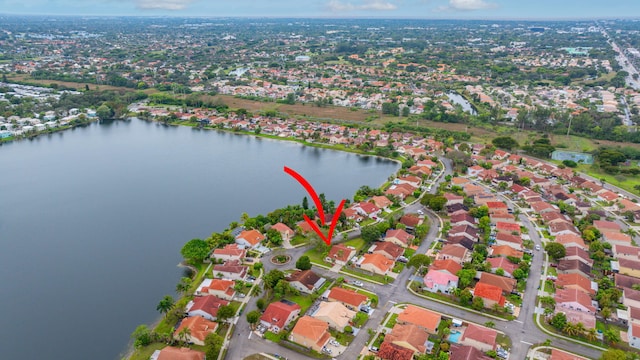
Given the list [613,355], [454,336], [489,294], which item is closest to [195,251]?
[454,336]

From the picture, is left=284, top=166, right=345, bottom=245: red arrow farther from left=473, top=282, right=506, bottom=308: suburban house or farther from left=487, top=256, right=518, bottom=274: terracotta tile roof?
left=487, top=256, right=518, bottom=274: terracotta tile roof

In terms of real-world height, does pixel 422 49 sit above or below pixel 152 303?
above

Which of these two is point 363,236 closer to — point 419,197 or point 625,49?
point 419,197

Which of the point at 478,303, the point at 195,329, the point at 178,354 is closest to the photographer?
the point at 178,354

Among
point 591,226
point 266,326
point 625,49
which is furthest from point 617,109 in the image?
point 625,49

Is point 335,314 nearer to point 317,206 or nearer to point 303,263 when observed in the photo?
point 303,263

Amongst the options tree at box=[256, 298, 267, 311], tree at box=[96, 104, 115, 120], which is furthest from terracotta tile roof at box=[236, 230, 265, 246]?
tree at box=[96, 104, 115, 120]

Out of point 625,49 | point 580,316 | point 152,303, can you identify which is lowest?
point 152,303
